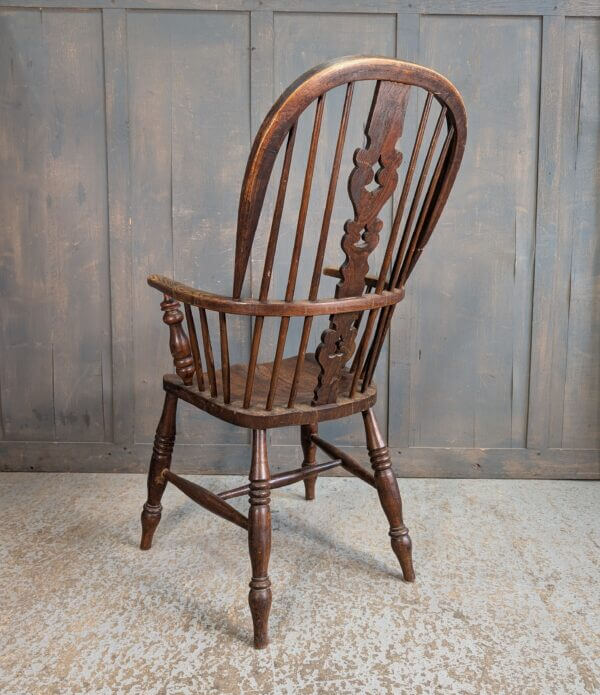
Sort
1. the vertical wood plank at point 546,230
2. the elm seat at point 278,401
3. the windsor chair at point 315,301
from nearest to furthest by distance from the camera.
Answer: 1. the windsor chair at point 315,301
2. the elm seat at point 278,401
3. the vertical wood plank at point 546,230

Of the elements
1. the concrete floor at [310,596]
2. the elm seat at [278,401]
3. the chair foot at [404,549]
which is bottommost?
the concrete floor at [310,596]

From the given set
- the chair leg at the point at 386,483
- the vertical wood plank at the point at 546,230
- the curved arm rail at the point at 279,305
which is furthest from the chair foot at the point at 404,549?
the vertical wood plank at the point at 546,230

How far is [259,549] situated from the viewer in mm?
1661

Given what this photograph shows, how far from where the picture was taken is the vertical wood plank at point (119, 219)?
2496 millimetres

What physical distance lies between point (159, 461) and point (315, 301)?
0.73 metres

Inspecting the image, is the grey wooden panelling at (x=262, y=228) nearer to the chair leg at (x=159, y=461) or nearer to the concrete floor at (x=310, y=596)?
the concrete floor at (x=310, y=596)

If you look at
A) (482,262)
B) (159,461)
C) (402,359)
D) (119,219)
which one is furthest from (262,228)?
(159,461)

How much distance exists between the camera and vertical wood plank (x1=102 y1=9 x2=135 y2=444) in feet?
8.19

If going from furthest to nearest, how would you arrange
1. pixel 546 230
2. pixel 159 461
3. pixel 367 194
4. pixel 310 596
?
1. pixel 546 230
2. pixel 159 461
3. pixel 310 596
4. pixel 367 194

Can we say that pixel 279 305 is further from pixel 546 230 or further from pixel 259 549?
pixel 546 230

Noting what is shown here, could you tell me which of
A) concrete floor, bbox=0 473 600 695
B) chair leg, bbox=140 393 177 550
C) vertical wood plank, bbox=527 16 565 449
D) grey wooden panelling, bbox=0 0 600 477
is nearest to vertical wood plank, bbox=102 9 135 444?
grey wooden panelling, bbox=0 0 600 477

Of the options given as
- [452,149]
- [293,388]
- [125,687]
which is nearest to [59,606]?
[125,687]

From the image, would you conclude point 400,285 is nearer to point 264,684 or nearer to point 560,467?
point 264,684

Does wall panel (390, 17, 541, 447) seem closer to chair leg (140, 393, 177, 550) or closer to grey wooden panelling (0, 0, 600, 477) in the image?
grey wooden panelling (0, 0, 600, 477)
